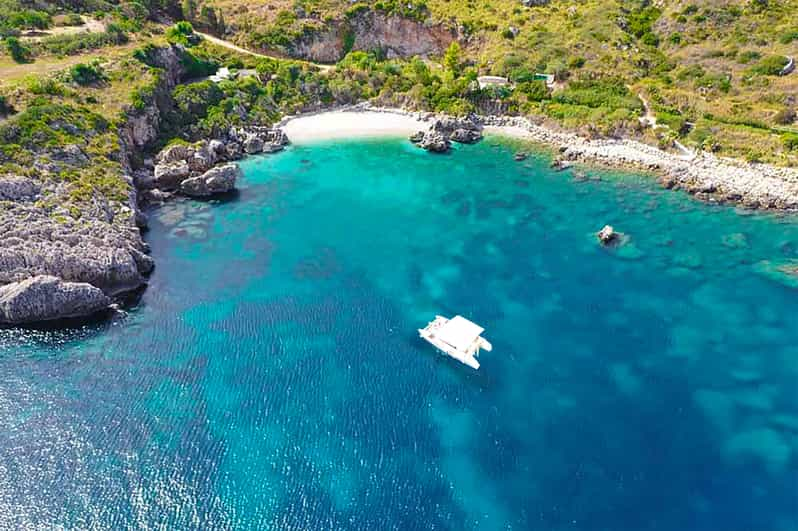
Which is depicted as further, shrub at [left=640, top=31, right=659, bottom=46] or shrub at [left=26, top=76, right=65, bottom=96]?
shrub at [left=640, top=31, right=659, bottom=46]

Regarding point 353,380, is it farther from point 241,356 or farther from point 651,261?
point 651,261

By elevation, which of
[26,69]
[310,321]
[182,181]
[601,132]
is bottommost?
[310,321]

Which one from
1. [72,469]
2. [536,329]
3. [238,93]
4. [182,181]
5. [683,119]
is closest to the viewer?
[72,469]

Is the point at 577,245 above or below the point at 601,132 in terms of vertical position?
below

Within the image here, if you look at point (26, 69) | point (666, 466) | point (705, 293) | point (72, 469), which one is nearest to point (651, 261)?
point (705, 293)

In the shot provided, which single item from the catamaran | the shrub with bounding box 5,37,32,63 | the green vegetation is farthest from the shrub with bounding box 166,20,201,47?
the catamaran

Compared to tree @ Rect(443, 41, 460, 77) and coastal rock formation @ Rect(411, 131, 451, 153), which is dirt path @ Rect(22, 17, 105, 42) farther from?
tree @ Rect(443, 41, 460, 77)
